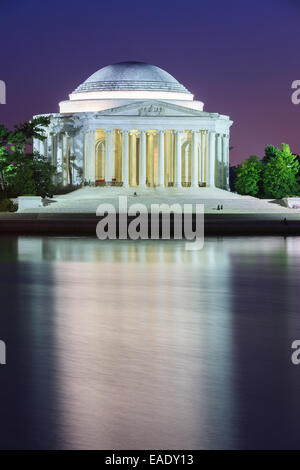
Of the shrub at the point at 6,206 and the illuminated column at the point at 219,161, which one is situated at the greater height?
the illuminated column at the point at 219,161

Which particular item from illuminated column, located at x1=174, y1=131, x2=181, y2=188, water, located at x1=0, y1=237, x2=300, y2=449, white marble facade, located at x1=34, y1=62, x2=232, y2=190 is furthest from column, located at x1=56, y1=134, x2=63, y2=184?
water, located at x1=0, y1=237, x2=300, y2=449

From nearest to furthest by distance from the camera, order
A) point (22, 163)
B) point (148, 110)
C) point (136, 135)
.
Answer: point (22, 163)
point (148, 110)
point (136, 135)

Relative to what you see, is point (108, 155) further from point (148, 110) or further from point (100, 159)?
point (100, 159)

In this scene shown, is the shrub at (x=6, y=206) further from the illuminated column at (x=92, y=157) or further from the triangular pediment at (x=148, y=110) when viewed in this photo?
the triangular pediment at (x=148, y=110)

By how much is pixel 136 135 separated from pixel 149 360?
386 ft

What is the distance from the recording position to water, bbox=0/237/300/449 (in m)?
9.66

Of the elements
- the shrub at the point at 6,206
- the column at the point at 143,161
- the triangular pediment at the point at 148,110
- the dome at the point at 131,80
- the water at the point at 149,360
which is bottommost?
the shrub at the point at 6,206

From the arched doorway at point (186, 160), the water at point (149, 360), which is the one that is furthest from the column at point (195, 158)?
the water at point (149, 360)

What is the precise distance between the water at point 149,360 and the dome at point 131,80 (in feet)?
341

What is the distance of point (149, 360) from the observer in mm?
13477

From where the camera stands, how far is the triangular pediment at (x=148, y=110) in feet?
398

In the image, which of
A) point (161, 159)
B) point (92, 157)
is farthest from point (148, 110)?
point (92, 157)
